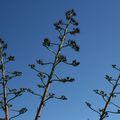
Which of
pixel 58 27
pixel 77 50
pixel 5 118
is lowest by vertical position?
pixel 5 118

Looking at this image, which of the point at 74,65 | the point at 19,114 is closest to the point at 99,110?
the point at 74,65

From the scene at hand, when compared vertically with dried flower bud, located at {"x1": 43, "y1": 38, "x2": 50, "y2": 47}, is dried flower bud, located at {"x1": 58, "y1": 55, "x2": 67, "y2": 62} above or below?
below

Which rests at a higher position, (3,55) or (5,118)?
(3,55)

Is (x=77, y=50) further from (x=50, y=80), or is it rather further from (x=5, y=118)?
(x=5, y=118)

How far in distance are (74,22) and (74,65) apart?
3631mm

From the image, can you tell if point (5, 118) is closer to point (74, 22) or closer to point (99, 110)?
point (99, 110)

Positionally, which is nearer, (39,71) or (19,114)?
(39,71)

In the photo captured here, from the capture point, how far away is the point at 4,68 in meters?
31.5

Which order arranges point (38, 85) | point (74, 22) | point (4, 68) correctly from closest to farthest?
point (38, 85) → point (74, 22) → point (4, 68)

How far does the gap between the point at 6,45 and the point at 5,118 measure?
627cm

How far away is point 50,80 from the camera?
2741 cm

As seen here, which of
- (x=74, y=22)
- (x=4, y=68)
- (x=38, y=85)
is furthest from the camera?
(x=4, y=68)

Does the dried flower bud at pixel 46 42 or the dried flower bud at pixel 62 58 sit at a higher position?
the dried flower bud at pixel 46 42

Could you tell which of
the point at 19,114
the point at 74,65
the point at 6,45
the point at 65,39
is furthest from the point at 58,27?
the point at 19,114
